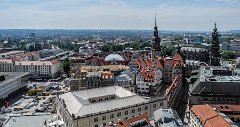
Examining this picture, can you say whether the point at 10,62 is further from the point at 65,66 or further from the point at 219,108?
the point at 219,108

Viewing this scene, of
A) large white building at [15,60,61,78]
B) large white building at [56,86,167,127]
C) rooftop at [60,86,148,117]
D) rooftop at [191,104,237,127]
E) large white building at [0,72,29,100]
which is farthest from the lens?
large white building at [15,60,61,78]

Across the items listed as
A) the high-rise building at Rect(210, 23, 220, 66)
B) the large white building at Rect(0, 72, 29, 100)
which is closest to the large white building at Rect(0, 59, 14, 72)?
the large white building at Rect(0, 72, 29, 100)

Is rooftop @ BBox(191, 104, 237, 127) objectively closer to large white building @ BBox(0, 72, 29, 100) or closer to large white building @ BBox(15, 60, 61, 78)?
large white building @ BBox(0, 72, 29, 100)

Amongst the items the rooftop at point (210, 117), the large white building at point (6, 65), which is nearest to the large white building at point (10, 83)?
the large white building at point (6, 65)

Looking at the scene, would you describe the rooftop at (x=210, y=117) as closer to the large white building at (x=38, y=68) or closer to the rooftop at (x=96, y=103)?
the rooftop at (x=96, y=103)

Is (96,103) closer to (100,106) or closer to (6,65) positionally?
(100,106)
